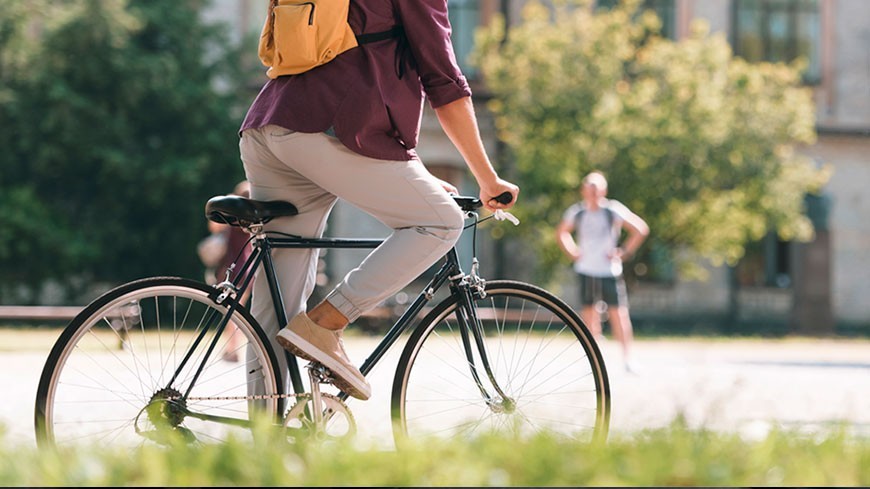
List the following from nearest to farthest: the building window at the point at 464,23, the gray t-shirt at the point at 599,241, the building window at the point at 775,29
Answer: the gray t-shirt at the point at 599,241 → the building window at the point at 464,23 → the building window at the point at 775,29

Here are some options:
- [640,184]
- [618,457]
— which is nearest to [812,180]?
[640,184]

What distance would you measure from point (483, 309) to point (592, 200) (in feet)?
26.0

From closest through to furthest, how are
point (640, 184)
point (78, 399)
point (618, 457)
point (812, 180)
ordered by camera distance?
1. point (618, 457)
2. point (78, 399)
3. point (640, 184)
4. point (812, 180)

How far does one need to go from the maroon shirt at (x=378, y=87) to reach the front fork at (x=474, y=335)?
52cm

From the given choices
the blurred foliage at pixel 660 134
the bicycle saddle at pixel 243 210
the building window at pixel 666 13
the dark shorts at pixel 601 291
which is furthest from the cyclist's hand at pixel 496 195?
the building window at pixel 666 13

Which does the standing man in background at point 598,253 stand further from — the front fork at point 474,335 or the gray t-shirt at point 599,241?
the front fork at point 474,335

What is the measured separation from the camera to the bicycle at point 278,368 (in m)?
3.96

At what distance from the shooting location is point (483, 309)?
457cm

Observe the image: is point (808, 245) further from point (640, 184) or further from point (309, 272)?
point (309, 272)

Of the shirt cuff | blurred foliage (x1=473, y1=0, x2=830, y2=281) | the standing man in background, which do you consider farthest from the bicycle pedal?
blurred foliage (x1=473, y1=0, x2=830, y2=281)

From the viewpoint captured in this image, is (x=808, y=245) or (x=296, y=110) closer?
(x=296, y=110)

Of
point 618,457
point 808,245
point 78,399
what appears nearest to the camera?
point 618,457

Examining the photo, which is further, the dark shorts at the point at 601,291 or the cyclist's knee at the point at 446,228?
the dark shorts at the point at 601,291

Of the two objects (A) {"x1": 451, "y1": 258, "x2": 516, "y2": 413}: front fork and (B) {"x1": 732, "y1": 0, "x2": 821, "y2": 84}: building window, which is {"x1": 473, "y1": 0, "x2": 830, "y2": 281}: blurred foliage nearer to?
(B) {"x1": 732, "y1": 0, "x2": 821, "y2": 84}: building window
